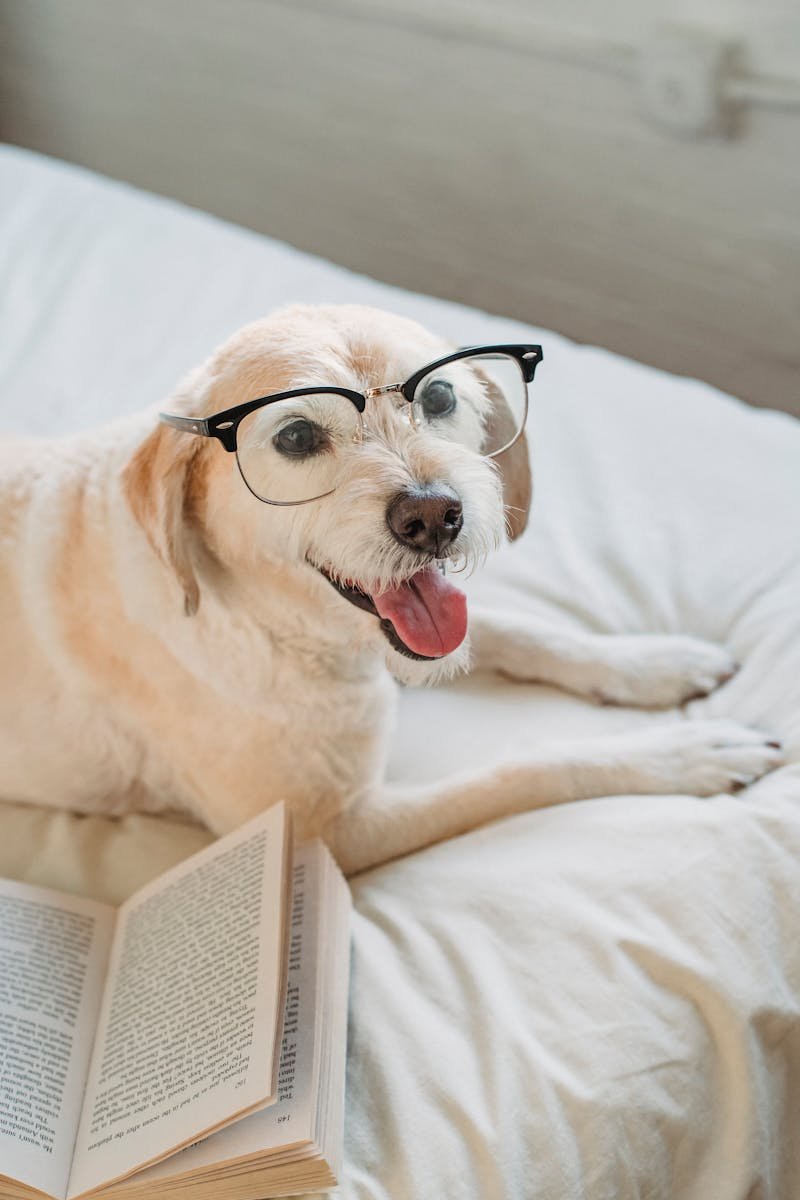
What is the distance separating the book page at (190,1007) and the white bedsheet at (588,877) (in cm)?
14

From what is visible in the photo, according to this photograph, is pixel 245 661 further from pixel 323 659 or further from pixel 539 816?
pixel 539 816

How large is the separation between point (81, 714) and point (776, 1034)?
1.00 meters

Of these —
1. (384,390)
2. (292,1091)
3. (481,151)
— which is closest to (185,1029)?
(292,1091)

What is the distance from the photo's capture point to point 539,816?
60.2 inches

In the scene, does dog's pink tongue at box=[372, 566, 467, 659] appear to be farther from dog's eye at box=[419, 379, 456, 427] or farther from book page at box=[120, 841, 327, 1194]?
book page at box=[120, 841, 327, 1194]

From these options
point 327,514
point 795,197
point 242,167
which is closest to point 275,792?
point 327,514

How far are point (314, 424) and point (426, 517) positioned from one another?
0.55 ft

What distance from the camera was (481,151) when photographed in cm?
308

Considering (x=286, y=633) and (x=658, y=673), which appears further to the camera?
(x=658, y=673)

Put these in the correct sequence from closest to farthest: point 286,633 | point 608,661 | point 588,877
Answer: point 588,877
point 286,633
point 608,661

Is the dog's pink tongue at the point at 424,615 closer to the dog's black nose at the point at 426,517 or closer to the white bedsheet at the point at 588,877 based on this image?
the dog's black nose at the point at 426,517

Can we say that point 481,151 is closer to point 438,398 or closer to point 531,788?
point 438,398

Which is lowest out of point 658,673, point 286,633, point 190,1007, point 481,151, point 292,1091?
point 292,1091

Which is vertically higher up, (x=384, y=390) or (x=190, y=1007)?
(x=384, y=390)
